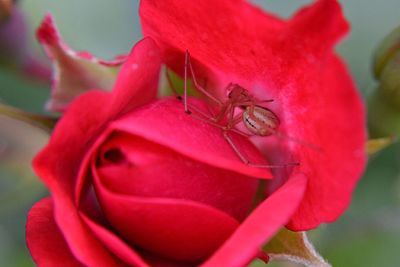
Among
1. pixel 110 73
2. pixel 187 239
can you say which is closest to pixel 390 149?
pixel 110 73

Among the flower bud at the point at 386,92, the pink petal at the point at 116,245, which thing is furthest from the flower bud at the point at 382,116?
the pink petal at the point at 116,245

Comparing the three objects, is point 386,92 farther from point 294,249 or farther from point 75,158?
point 75,158

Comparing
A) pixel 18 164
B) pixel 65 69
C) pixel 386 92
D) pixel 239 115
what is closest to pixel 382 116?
pixel 386 92

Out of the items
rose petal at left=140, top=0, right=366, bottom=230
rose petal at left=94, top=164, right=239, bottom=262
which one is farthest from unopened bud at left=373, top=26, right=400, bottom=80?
rose petal at left=94, top=164, right=239, bottom=262

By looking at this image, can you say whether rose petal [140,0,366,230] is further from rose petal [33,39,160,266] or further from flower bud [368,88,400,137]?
flower bud [368,88,400,137]

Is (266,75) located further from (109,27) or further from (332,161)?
(109,27)

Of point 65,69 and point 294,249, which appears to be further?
point 65,69
